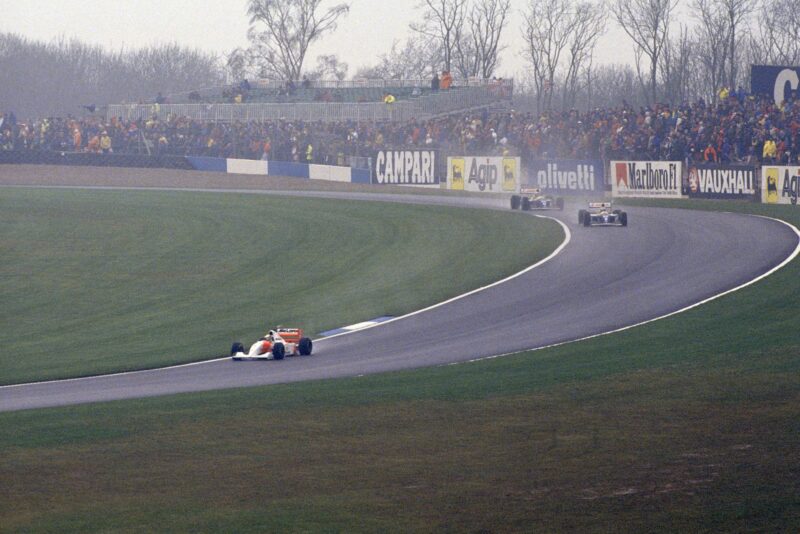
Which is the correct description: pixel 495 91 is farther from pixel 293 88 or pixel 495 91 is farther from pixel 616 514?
pixel 616 514

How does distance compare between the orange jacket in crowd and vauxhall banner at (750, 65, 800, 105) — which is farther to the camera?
the orange jacket in crowd

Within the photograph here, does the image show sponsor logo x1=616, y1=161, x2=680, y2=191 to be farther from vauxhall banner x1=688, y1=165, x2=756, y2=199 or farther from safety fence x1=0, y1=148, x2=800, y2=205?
vauxhall banner x1=688, y1=165, x2=756, y2=199

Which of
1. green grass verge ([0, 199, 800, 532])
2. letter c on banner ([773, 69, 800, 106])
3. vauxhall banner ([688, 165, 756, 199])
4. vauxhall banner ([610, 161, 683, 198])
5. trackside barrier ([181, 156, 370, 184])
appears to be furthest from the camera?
trackside barrier ([181, 156, 370, 184])

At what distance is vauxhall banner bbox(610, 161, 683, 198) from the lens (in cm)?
4088

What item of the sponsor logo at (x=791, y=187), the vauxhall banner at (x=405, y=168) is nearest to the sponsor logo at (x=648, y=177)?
the sponsor logo at (x=791, y=187)

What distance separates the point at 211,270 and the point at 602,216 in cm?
1154

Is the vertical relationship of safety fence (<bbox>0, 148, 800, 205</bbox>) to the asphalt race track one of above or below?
above

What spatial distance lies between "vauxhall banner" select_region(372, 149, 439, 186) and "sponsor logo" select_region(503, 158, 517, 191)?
418 cm

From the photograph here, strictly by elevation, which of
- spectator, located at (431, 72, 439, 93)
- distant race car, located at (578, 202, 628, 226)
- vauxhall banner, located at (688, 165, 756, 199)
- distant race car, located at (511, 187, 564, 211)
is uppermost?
spectator, located at (431, 72, 439, 93)

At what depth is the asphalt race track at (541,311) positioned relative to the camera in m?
15.1

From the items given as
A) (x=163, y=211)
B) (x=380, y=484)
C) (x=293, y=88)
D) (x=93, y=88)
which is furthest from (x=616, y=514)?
(x=93, y=88)

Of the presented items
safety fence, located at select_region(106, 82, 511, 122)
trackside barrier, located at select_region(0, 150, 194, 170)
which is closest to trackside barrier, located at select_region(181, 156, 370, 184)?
trackside barrier, located at select_region(0, 150, 194, 170)

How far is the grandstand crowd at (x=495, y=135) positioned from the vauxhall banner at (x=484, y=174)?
572mm

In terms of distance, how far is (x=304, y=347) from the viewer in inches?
673
